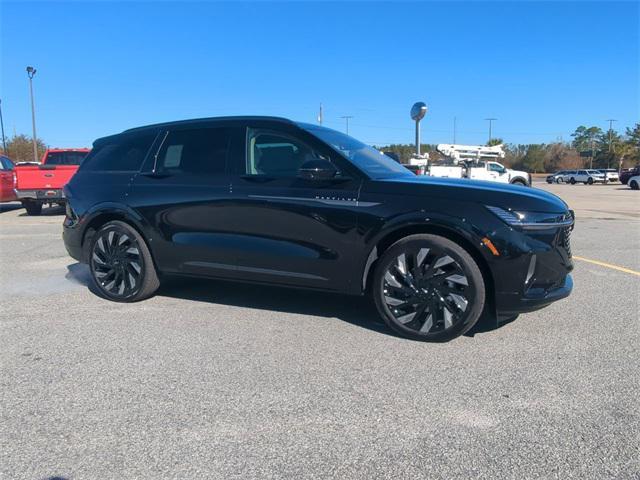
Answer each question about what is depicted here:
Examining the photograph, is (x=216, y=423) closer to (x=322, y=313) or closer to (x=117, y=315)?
(x=322, y=313)

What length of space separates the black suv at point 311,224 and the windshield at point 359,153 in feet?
0.07

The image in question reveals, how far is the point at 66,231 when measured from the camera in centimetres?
545

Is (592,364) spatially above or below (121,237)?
below

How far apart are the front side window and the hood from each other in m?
0.76

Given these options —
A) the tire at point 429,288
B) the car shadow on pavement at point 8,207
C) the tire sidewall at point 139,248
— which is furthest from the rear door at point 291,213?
the car shadow on pavement at point 8,207

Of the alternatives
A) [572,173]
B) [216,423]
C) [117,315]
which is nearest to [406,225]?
[216,423]

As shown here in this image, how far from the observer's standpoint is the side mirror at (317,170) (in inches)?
158

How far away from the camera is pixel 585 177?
56.1 m

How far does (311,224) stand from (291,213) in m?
0.20

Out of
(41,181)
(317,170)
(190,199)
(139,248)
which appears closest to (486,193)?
(317,170)

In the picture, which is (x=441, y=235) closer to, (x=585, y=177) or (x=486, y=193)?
(x=486, y=193)

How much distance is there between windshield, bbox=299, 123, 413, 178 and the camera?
14.2 ft

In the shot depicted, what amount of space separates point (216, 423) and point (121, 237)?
2.87m

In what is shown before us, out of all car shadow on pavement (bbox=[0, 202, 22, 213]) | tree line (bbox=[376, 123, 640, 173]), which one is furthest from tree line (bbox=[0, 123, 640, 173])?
car shadow on pavement (bbox=[0, 202, 22, 213])
